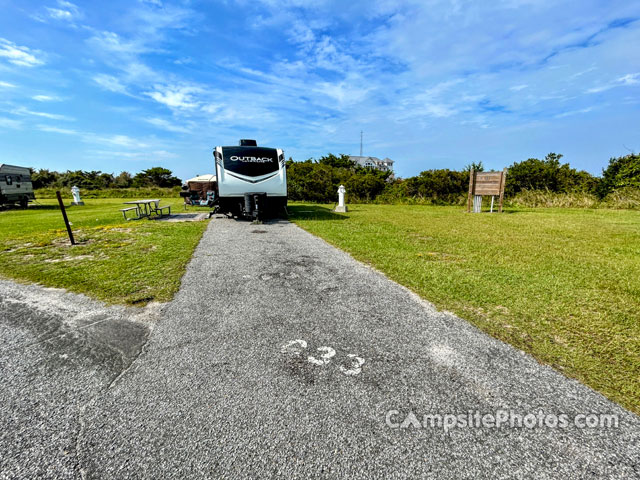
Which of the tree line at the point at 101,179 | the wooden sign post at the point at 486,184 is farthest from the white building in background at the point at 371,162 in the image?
the wooden sign post at the point at 486,184

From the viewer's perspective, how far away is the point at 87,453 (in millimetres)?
1641

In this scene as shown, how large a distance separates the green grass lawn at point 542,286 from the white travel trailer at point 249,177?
3051 millimetres

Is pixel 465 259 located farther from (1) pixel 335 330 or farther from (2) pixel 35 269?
(2) pixel 35 269

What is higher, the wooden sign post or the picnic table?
the wooden sign post

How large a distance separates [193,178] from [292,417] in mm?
20167

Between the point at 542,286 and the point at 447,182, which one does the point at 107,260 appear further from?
the point at 447,182

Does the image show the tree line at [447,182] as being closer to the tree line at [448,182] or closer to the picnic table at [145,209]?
the tree line at [448,182]

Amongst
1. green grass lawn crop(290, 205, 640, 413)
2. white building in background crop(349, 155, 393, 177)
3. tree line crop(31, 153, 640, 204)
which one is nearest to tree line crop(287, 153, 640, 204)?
tree line crop(31, 153, 640, 204)

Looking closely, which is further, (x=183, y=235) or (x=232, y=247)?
(x=183, y=235)

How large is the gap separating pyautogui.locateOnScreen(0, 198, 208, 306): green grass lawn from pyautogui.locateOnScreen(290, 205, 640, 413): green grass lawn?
3531 millimetres

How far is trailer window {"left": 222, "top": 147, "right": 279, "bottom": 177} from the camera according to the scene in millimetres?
10000

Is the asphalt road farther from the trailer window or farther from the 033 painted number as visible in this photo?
the trailer window

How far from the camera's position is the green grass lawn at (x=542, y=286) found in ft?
8.14

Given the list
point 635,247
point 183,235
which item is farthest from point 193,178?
point 635,247
